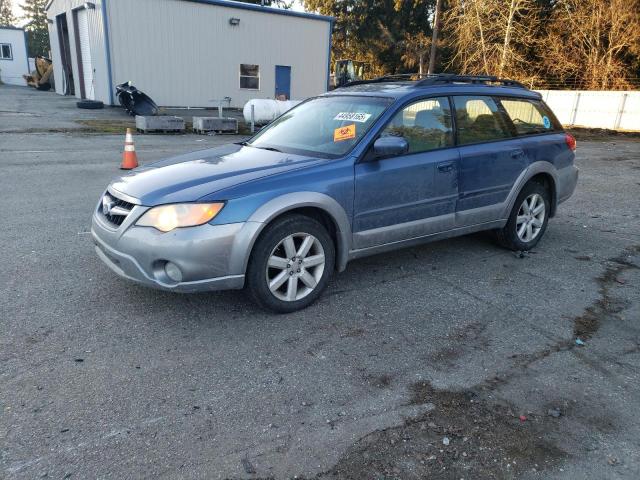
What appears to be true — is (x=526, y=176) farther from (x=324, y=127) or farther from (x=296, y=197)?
(x=296, y=197)

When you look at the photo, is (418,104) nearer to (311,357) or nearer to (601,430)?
(311,357)

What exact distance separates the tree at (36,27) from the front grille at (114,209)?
7943cm

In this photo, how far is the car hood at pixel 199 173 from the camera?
11.6 ft


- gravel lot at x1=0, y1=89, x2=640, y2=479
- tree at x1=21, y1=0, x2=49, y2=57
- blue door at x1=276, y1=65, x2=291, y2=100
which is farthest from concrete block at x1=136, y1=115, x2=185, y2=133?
tree at x1=21, y1=0, x2=49, y2=57

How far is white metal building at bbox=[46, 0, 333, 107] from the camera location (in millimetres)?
21359

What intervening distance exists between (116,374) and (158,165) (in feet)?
6.38

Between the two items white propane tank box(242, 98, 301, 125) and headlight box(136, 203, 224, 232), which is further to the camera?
white propane tank box(242, 98, 301, 125)

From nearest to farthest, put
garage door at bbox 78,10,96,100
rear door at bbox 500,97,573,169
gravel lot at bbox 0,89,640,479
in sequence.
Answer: gravel lot at bbox 0,89,640,479 < rear door at bbox 500,97,573,169 < garage door at bbox 78,10,96,100

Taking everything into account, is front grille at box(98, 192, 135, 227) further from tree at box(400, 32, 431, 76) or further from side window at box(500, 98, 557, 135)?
tree at box(400, 32, 431, 76)

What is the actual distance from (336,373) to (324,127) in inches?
91.1

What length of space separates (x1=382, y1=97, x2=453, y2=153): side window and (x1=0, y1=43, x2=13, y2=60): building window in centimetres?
5158

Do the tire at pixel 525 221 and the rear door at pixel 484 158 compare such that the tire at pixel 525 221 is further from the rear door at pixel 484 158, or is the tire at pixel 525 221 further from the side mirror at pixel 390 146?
the side mirror at pixel 390 146

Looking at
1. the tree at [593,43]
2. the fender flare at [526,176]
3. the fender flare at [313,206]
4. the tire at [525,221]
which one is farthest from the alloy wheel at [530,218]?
the tree at [593,43]

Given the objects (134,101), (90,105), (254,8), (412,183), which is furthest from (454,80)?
(254,8)
